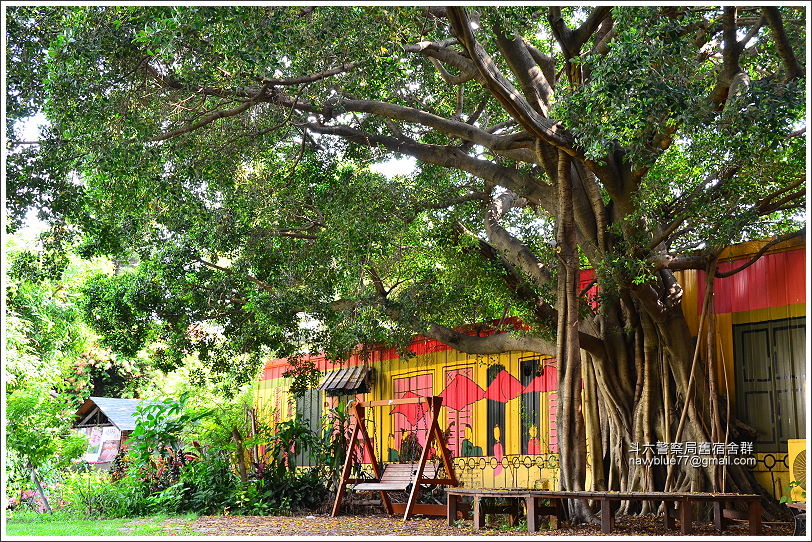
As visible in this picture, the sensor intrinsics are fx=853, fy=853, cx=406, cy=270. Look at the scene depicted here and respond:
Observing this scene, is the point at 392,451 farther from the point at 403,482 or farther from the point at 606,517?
the point at 606,517

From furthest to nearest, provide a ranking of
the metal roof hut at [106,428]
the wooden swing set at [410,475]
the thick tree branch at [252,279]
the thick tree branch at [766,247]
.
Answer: the metal roof hut at [106,428]
the thick tree branch at [252,279]
the wooden swing set at [410,475]
the thick tree branch at [766,247]

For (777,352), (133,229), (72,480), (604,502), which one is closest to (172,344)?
(133,229)

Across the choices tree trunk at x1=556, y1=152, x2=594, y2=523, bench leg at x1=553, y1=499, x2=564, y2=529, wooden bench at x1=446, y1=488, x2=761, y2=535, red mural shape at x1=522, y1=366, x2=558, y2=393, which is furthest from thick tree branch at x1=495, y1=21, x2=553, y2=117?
bench leg at x1=553, y1=499, x2=564, y2=529

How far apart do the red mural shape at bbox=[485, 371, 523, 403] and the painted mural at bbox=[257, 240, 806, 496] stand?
1 centimetres

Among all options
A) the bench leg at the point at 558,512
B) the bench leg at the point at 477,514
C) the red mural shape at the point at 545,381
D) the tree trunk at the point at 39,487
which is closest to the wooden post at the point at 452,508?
the bench leg at the point at 477,514

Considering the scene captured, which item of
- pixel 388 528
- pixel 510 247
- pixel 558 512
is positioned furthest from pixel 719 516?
pixel 510 247

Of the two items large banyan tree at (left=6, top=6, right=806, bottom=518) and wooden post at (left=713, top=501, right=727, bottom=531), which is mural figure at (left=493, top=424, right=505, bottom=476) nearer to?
large banyan tree at (left=6, top=6, right=806, bottom=518)

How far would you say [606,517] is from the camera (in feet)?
27.0

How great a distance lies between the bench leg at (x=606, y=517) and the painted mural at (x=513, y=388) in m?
2.43

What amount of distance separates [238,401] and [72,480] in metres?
3.32

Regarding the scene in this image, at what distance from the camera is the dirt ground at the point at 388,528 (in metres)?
8.59

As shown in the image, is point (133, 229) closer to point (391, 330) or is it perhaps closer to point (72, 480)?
point (391, 330)

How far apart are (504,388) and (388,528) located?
3527 millimetres

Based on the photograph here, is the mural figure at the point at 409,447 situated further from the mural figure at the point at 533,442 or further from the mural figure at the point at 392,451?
the mural figure at the point at 533,442
